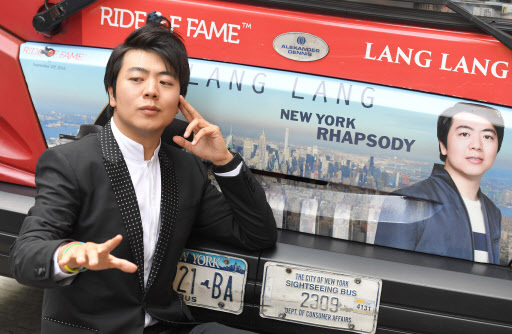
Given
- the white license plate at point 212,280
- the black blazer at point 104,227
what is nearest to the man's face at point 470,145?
the black blazer at point 104,227

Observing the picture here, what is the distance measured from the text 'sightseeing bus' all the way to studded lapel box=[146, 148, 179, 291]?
26cm

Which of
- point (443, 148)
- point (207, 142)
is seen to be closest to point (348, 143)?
point (443, 148)

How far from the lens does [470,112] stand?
220 centimetres

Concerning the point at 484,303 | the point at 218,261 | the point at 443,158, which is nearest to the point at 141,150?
the point at 218,261

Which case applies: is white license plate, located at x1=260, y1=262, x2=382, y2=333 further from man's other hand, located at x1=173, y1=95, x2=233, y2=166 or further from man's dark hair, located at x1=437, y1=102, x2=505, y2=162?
man's dark hair, located at x1=437, y1=102, x2=505, y2=162

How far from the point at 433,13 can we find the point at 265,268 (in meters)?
1.18

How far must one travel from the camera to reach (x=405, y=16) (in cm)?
226

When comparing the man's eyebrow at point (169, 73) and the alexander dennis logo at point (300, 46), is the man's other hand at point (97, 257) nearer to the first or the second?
the man's eyebrow at point (169, 73)

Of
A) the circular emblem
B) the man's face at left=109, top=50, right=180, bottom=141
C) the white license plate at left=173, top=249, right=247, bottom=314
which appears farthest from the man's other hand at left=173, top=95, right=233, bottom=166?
→ the circular emblem

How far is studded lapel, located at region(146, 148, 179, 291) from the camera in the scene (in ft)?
6.49

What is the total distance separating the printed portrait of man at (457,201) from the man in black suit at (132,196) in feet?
2.06

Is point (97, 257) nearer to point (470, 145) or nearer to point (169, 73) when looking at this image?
point (169, 73)

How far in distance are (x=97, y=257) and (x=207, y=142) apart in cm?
72

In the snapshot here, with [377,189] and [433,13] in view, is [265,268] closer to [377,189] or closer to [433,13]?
[377,189]
